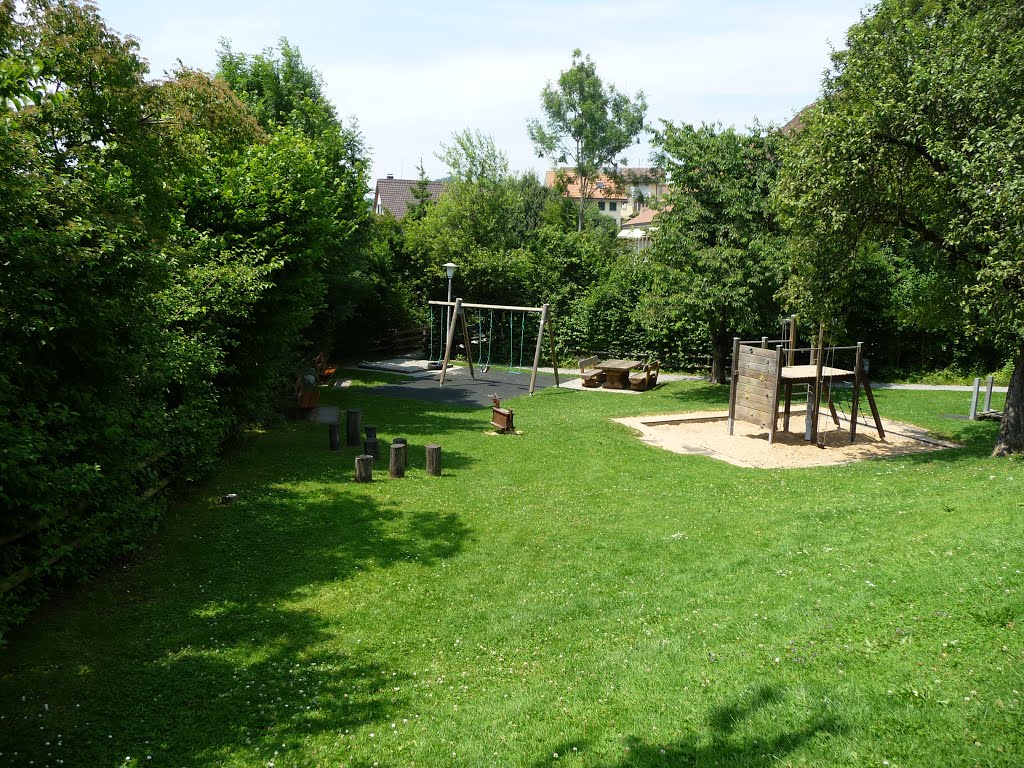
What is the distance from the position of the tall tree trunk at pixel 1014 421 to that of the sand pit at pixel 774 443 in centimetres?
178

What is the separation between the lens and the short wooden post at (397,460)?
12672mm

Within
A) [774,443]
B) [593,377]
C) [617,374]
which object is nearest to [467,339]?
[593,377]

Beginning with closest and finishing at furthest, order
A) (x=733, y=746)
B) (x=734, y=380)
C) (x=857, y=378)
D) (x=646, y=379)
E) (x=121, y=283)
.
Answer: (x=733, y=746) → (x=121, y=283) → (x=857, y=378) → (x=734, y=380) → (x=646, y=379)

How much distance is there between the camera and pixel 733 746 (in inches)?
180

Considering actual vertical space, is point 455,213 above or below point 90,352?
above

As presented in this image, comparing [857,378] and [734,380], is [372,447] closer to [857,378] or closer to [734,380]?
[734,380]

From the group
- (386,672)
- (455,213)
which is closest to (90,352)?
(386,672)

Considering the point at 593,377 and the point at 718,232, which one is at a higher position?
the point at 718,232

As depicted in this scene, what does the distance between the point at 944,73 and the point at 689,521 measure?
854cm

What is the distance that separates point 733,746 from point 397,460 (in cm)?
882

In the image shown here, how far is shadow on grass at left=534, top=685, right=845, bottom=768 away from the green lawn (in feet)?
0.05

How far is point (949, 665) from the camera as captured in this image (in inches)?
196

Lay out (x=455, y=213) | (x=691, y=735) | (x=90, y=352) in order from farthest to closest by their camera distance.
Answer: (x=455, y=213), (x=90, y=352), (x=691, y=735)

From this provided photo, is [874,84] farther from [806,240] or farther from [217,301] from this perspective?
[217,301]
